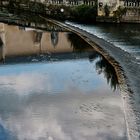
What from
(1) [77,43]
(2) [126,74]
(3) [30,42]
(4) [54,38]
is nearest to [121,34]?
(1) [77,43]

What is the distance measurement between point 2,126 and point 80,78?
759 centimetres

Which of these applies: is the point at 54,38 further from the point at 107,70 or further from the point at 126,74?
the point at 126,74

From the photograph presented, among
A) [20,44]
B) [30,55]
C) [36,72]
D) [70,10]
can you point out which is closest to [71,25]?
[70,10]

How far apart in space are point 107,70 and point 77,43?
8.76 meters

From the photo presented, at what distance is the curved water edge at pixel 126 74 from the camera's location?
18.3 meters

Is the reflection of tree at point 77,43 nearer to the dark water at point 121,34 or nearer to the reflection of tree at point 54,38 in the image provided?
the reflection of tree at point 54,38

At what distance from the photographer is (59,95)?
21781 mm

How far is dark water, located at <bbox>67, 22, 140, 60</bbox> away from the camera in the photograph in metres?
32.4

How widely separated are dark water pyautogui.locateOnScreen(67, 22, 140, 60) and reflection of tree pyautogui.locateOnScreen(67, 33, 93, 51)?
1525 millimetres

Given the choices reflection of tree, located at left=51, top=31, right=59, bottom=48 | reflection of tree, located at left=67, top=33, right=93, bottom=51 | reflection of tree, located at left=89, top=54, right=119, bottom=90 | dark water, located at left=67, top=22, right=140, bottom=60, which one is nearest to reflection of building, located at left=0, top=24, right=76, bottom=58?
reflection of tree, located at left=51, top=31, right=59, bottom=48

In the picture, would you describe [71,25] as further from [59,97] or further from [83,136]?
[83,136]

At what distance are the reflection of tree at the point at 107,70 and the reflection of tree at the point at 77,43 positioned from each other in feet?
9.36

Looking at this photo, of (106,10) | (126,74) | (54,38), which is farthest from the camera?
(106,10)

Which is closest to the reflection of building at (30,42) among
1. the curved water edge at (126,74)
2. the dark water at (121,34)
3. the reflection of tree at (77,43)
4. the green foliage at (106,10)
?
the reflection of tree at (77,43)
